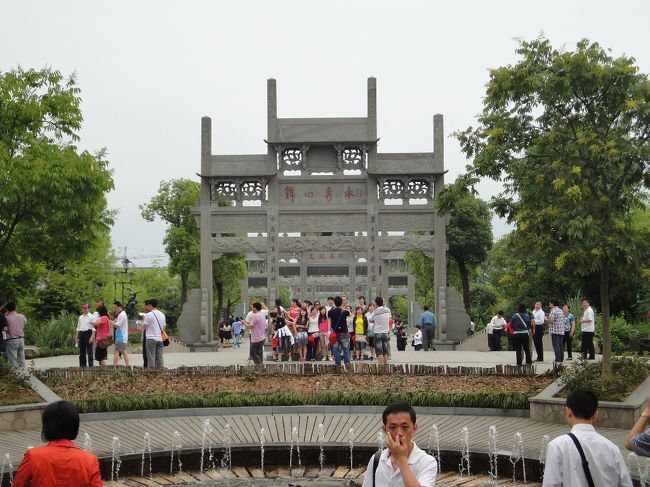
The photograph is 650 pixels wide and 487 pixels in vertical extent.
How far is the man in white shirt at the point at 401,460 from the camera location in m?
4.73

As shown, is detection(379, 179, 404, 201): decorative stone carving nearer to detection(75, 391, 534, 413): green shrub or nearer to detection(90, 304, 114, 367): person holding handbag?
detection(90, 304, 114, 367): person holding handbag

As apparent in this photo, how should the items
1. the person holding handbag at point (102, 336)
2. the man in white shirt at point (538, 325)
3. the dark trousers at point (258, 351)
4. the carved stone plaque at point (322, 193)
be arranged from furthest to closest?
the carved stone plaque at point (322, 193) < the man in white shirt at point (538, 325) < the dark trousers at point (258, 351) < the person holding handbag at point (102, 336)

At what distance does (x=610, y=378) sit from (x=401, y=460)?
423 inches

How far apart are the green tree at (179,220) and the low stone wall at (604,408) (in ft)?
121

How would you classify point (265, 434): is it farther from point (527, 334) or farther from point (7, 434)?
point (527, 334)

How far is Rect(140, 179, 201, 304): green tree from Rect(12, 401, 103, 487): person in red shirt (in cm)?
4478

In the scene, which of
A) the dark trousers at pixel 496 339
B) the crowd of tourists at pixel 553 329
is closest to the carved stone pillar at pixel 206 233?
the dark trousers at pixel 496 339

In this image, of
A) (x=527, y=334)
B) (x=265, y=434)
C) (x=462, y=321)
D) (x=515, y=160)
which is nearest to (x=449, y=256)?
(x=462, y=321)

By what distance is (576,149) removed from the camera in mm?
15359

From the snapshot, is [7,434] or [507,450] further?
[7,434]

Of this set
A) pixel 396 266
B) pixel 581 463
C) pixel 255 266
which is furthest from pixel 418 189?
pixel 255 266

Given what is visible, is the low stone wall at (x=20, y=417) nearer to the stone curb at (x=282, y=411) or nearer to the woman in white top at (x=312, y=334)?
the stone curb at (x=282, y=411)

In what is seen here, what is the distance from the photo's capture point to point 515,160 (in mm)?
16656

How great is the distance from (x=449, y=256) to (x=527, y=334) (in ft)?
106
